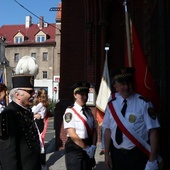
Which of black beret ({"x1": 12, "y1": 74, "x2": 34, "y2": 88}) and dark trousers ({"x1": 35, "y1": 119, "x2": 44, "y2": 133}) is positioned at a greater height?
black beret ({"x1": 12, "y1": 74, "x2": 34, "y2": 88})

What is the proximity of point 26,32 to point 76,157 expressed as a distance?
61.3 m

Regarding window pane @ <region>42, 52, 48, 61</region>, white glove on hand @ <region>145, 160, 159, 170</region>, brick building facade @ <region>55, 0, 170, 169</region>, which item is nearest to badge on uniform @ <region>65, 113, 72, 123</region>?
white glove on hand @ <region>145, 160, 159, 170</region>

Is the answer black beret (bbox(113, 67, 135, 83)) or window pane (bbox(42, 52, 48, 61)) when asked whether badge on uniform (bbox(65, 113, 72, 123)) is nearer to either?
black beret (bbox(113, 67, 135, 83))

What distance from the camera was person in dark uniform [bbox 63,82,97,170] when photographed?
14.8 ft

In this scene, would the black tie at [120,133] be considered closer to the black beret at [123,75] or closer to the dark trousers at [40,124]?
the black beret at [123,75]

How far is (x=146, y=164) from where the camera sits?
346 cm

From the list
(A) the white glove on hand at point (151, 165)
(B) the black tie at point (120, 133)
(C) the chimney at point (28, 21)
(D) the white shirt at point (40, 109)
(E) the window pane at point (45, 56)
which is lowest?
(A) the white glove on hand at point (151, 165)

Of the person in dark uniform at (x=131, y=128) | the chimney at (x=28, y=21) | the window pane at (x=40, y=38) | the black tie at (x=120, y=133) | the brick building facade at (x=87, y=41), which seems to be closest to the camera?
the person in dark uniform at (x=131, y=128)

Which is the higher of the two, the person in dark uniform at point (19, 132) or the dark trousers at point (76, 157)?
the person in dark uniform at point (19, 132)

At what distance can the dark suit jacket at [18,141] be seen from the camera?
3336mm

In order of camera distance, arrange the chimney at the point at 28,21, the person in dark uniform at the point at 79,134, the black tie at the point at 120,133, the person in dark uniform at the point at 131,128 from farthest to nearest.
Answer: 1. the chimney at the point at 28,21
2. the person in dark uniform at the point at 79,134
3. the black tie at the point at 120,133
4. the person in dark uniform at the point at 131,128

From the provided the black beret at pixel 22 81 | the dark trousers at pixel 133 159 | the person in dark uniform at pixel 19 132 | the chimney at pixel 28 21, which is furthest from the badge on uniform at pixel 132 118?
the chimney at pixel 28 21

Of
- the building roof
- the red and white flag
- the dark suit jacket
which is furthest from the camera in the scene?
the building roof

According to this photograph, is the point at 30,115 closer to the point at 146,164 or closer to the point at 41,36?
the point at 146,164
